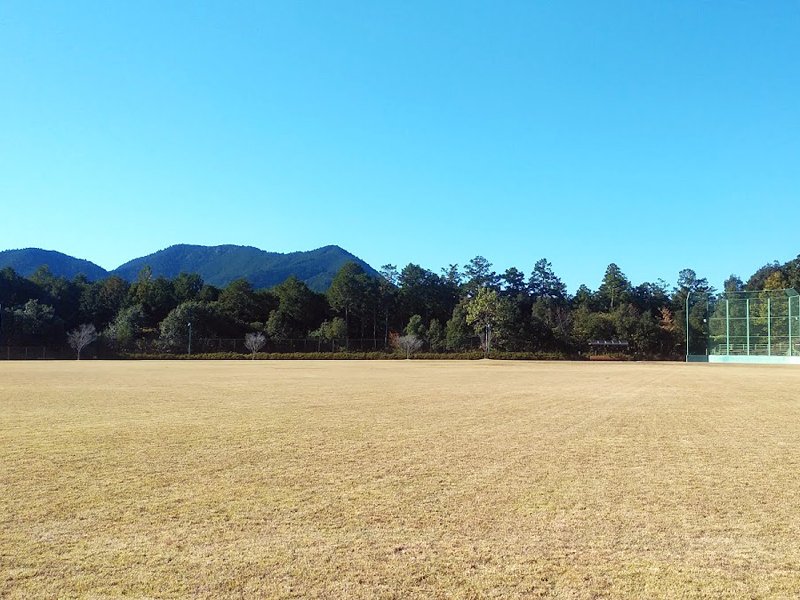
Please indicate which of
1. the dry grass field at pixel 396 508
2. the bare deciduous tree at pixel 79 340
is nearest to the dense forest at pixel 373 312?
the bare deciduous tree at pixel 79 340

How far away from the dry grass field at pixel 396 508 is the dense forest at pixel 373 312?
58.5m

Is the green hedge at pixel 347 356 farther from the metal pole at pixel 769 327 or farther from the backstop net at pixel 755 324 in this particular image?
the metal pole at pixel 769 327

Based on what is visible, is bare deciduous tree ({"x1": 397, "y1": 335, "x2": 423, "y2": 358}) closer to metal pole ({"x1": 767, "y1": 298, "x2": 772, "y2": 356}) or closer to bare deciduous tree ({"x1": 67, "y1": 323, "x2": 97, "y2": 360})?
bare deciduous tree ({"x1": 67, "y1": 323, "x2": 97, "y2": 360})

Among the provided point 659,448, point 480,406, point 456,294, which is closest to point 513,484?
point 659,448

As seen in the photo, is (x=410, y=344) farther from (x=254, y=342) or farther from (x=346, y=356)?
(x=254, y=342)

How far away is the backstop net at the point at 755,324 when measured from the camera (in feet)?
183

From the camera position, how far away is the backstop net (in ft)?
183

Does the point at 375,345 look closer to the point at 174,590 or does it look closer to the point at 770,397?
the point at 770,397

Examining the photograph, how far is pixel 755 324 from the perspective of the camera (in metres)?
57.7

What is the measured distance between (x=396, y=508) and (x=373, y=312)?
97.3 metres

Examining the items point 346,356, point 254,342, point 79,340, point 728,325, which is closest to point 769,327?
point 728,325

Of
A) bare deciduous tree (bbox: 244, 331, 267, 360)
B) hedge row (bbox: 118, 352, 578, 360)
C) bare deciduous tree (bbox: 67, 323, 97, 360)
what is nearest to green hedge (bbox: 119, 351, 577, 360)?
hedge row (bbox: 118, 352, 578, 360)

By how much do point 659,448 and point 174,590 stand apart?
26.4 feet

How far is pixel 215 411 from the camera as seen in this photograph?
50.1 ft
